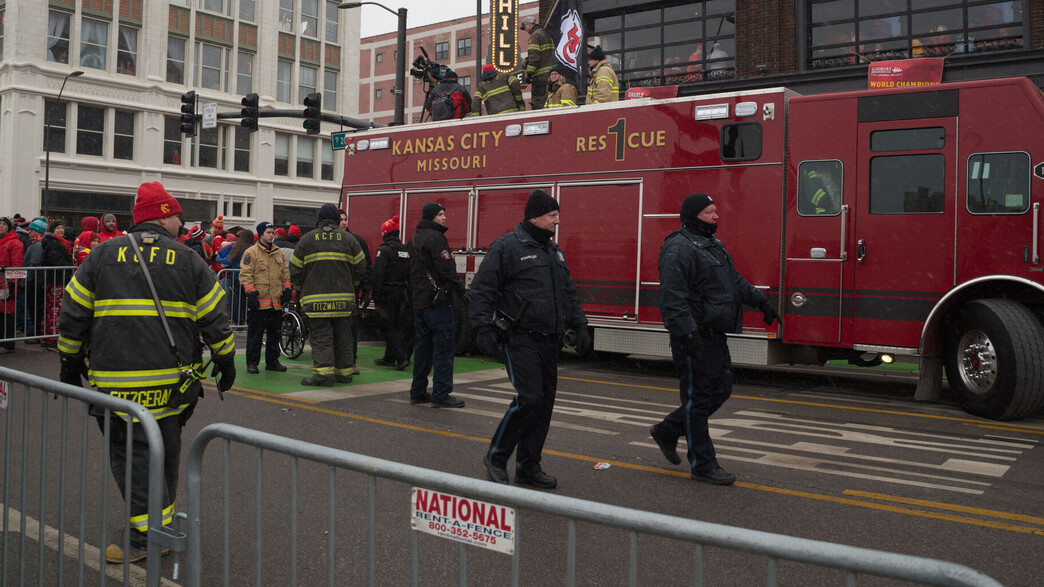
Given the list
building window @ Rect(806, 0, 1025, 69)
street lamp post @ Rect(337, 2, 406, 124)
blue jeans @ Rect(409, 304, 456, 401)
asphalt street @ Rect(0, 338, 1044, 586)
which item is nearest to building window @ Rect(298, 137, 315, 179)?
street lamp post @ Rect(337, 2, 406, 124)

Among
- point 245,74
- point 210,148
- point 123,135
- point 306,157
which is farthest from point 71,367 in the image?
point 306,157

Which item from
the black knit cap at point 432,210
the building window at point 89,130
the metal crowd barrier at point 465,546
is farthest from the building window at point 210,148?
the metal crowd barrier at point 465,546

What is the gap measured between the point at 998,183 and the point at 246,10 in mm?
42450

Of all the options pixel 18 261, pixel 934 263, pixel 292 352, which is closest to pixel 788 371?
pixel 934 263

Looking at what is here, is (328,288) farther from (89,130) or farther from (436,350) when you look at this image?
(89,130)

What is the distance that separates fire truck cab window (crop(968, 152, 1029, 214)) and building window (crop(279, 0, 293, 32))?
42980 mm

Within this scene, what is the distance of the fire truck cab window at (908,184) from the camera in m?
8.83

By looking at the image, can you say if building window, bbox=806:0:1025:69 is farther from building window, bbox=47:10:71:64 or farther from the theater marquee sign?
building window, bbox=47:10:71:64

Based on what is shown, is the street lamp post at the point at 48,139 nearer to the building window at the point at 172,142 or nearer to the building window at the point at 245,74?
the building window at the point at 172,142

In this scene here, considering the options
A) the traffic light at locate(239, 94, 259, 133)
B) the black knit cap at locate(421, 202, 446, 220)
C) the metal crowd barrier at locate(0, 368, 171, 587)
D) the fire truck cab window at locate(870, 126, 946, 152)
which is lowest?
the metal crowd barrier at locate(0, 368, 171, 587)

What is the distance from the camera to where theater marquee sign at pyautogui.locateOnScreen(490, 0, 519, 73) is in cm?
2198

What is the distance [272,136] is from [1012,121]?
136 ft

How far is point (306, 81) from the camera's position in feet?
154

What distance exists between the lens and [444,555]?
2.54 meters
